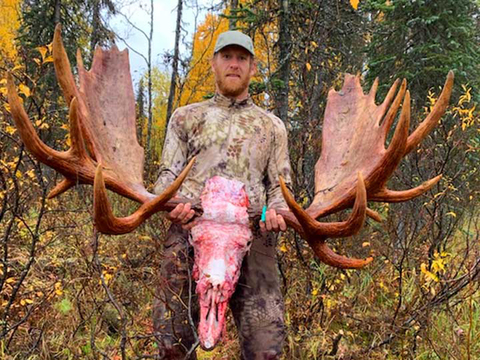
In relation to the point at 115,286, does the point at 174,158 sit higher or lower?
higher

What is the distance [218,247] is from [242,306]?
1.44ft

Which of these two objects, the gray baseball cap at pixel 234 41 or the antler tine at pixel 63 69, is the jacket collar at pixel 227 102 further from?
the antler tine at pixel 63 69

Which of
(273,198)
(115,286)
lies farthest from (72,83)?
(115,286)

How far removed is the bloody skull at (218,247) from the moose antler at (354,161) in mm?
298

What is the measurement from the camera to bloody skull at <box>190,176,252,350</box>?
7.29 ft

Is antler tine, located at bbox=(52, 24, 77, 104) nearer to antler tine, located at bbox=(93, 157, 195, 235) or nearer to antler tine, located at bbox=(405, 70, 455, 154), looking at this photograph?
antler tine, located at bbox=(93, 157, 195, 235)

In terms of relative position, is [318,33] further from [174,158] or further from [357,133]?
[174,158]

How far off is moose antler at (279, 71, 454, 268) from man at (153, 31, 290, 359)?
0.80 feet

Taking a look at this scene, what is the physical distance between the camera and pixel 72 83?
8.36ft

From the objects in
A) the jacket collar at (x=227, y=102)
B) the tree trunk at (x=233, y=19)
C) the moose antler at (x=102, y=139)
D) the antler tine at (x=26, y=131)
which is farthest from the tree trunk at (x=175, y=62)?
the antler tine at (x=26, y=131)

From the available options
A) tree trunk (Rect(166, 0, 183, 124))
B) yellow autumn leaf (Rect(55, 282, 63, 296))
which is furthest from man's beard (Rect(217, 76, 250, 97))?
tree trunk (Rect(166, 0, 183, 124))

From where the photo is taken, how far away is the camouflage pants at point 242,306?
2.52 metres

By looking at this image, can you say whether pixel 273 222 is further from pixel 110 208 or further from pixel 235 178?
pixel 110 208

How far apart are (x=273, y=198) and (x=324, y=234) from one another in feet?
1.51
